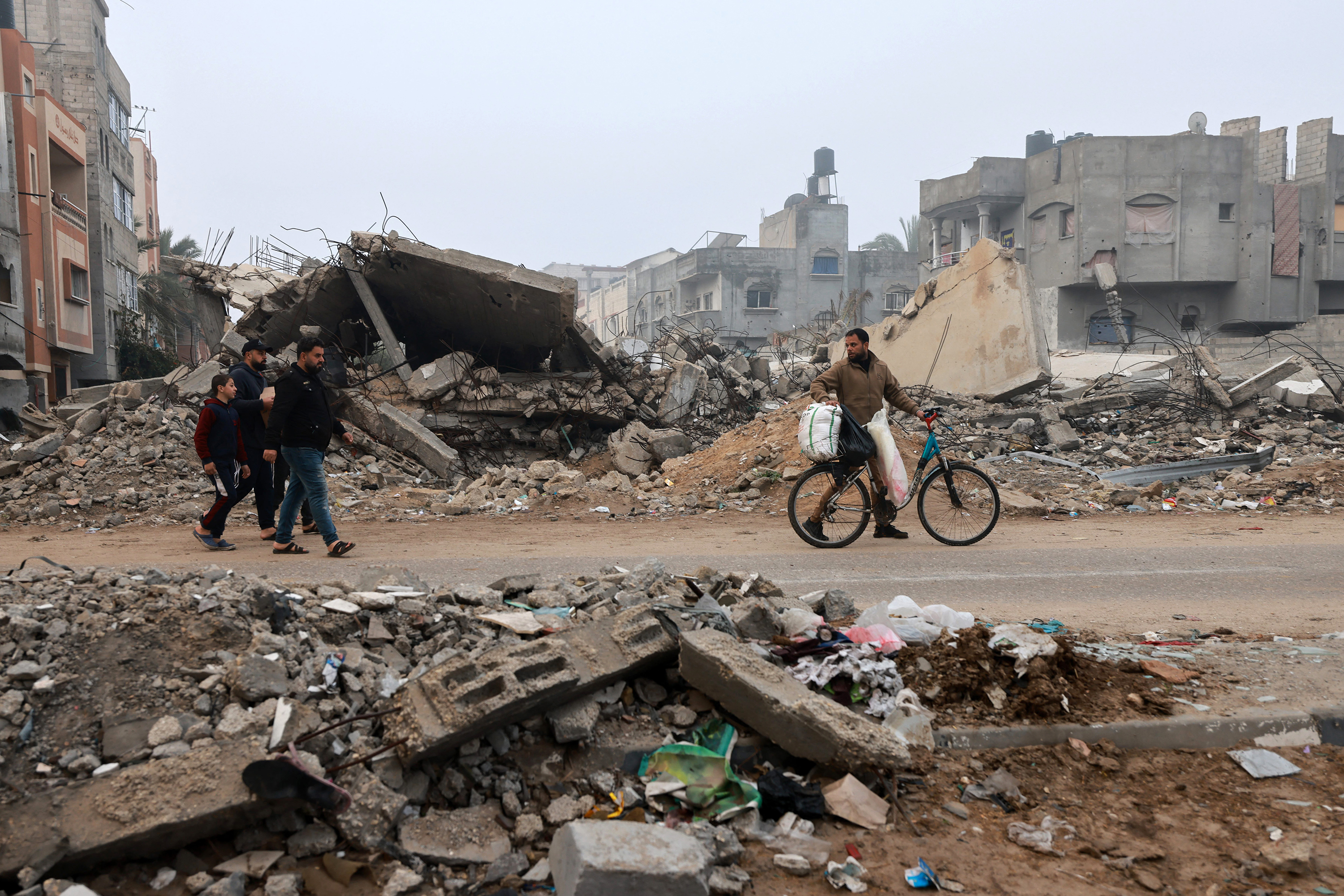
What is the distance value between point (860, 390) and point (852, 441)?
24.2 inches

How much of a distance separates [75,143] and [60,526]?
23.4m

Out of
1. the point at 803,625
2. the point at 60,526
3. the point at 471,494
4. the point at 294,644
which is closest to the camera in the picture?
the point at 294,644

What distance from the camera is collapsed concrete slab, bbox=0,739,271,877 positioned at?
8.61 feet

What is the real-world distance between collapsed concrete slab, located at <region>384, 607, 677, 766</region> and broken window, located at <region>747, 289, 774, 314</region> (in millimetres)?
47480

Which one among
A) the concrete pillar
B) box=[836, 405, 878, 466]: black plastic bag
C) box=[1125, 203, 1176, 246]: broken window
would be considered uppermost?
the concrete pillar

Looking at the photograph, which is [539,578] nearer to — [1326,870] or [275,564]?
[275,564]

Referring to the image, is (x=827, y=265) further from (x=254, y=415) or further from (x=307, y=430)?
(x=307, y=430)

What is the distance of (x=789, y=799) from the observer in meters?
3.19

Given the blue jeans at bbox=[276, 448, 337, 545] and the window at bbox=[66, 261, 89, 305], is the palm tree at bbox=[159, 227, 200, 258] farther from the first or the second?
the blue jeans at bbox=[276, 448, 337, 545]

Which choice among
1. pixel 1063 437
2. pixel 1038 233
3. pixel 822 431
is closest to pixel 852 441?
pixel 822 431

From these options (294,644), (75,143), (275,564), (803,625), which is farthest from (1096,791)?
(75,143)

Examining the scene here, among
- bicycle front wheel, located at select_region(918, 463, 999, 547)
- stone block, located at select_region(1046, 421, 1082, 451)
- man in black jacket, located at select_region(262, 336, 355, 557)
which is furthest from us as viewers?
stone block, located at select_region(1046, 421, 1082, 451)

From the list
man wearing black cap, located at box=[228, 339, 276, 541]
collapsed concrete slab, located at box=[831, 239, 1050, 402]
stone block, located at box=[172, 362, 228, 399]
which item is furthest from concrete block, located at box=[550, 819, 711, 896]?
stone block, located at box=[172, 362, 228, 399]

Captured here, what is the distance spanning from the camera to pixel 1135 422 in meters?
14.7
